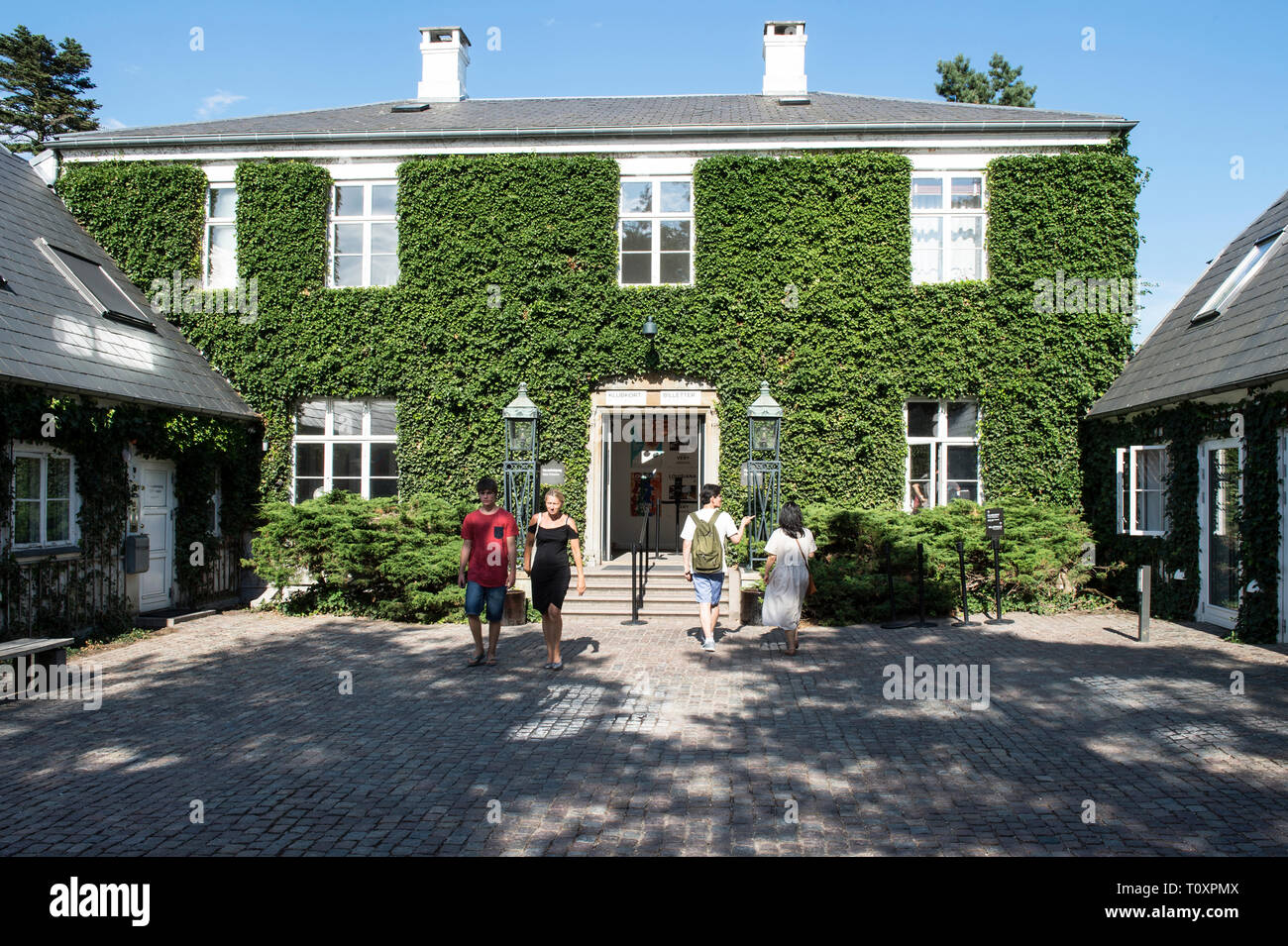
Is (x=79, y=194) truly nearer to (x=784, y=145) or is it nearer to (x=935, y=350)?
(x=784, y=145)

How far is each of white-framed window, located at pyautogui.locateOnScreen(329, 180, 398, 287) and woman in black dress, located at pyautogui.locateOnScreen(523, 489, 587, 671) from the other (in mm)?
8034

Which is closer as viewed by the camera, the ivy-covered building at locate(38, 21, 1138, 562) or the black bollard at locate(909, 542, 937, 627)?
the black bollard at locate(909, 542, 937, 627)

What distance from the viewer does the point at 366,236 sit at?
49.8 ft

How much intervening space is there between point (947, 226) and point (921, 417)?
3222mm

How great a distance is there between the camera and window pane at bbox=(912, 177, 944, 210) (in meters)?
14.6

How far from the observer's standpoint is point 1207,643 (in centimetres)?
1013

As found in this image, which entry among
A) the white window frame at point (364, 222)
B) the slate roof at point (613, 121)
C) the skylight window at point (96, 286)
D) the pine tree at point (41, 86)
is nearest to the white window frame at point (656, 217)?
the slate roof at point (613, 121)

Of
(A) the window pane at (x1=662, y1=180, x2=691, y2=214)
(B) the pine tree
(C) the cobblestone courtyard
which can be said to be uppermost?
(B) the pine tree

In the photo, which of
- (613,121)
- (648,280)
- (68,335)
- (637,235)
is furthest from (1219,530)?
(68,335)

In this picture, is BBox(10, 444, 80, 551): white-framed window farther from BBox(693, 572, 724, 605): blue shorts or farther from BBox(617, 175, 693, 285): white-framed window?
BBox(617, 175, 693, 285): white-framed window

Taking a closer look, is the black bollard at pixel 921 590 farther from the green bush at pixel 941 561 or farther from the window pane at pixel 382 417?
the window pane at pixel 382 417

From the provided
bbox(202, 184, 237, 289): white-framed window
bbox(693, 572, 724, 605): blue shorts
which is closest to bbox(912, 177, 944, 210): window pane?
bbox(693, 572, 724, 605): blue shorts

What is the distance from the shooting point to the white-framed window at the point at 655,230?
14742 millimetres

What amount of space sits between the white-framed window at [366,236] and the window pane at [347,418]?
6.96ft
